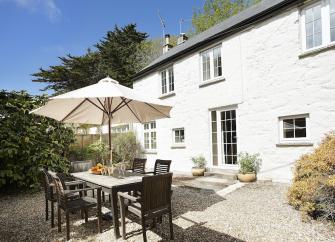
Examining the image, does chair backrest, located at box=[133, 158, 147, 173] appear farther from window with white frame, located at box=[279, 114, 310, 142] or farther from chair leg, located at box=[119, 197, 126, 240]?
window with white frame, located at box=[279, 114, 310, 142]

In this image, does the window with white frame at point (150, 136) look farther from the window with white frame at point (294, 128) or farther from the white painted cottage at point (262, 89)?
the window with white frame at point (294, 128)

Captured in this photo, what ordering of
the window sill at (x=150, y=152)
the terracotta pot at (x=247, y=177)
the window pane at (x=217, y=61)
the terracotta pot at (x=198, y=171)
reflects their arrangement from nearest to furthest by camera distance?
the terracotta pot at (x=247, y=177), the terracotta pot at (x=198, y=171), the window pane at (x=217, y=61), the window sill at (x=150, y=152)

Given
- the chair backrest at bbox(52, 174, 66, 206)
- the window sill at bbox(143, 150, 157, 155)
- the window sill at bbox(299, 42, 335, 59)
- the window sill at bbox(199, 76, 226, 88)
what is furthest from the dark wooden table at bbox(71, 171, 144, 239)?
the window sill at bbox(143, 150, 157, 155)

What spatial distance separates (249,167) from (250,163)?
0.15 m

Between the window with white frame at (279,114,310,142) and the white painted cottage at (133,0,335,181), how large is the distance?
0.03 metres

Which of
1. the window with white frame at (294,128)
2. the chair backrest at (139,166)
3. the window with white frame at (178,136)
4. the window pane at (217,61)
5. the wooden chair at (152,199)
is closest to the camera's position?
the wooden chair at (152,199)

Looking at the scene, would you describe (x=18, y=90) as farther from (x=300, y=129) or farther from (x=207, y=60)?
(x=300, y=129)

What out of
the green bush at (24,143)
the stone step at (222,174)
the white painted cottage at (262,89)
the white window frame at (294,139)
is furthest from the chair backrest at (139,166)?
the white window frame at (294,139)

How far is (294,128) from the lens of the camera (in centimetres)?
801

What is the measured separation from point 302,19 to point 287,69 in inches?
61.6

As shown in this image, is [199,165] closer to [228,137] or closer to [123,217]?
[228,137]

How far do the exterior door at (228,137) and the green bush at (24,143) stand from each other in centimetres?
597

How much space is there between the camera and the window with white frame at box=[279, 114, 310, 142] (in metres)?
7.72

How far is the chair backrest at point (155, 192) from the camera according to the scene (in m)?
3.87
